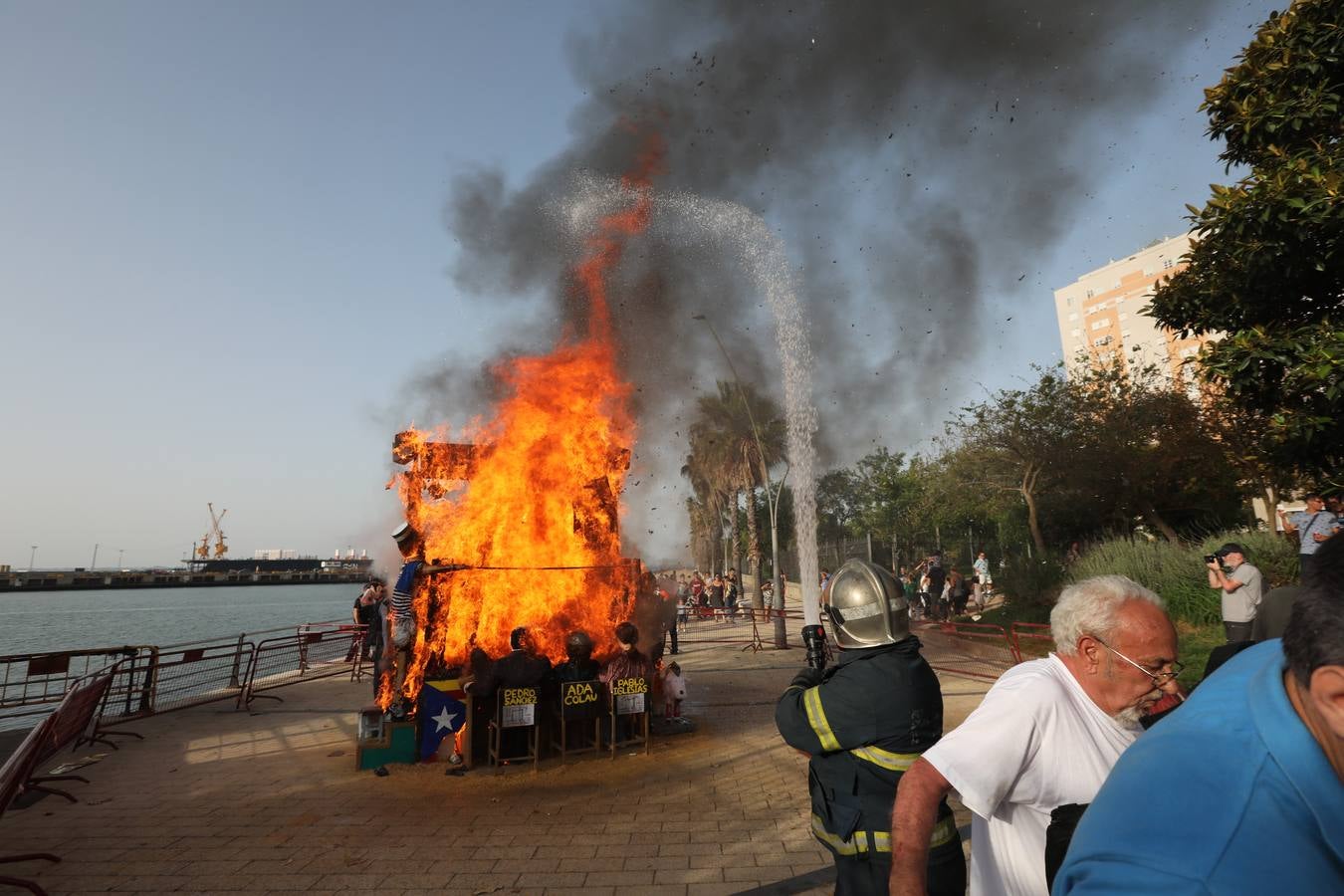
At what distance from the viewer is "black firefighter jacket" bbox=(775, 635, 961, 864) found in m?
2.60

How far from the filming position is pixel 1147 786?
3.38 ft

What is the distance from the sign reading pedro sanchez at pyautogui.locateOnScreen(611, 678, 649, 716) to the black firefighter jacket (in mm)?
5203

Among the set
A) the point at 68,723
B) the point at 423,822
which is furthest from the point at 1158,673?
the point at 68,723

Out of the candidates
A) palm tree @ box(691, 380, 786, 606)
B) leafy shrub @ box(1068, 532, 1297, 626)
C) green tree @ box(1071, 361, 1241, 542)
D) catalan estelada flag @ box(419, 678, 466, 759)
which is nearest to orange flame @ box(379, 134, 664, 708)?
catalan estelada flag @ box(419, 678, 466, 759)

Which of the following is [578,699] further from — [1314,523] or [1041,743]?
[1314,523]

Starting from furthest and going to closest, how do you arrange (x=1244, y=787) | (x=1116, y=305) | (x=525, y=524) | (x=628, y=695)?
(x=1116, y=305), (x=525, y=524), (x=628, y=695), (x=1244, y=787)

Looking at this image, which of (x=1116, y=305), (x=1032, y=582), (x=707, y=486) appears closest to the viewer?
(x=1032, y=582)

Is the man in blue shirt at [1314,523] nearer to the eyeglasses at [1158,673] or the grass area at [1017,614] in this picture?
the eyeglasses at [1158,673]

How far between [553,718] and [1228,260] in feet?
32.6

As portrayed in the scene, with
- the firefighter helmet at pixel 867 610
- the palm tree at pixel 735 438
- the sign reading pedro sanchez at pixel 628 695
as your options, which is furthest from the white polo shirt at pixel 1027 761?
the palm tree at pixel 735 438

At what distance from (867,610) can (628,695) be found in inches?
220

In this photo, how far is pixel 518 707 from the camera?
7230 mm

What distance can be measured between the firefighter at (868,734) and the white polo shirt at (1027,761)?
1.55ft

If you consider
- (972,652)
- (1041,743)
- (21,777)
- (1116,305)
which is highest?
(1116,305)
